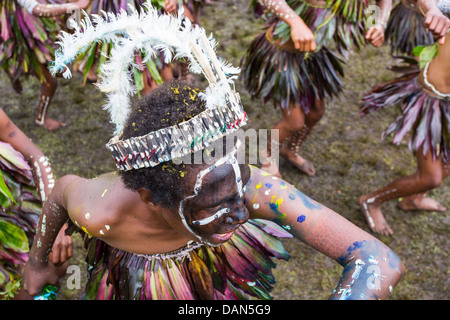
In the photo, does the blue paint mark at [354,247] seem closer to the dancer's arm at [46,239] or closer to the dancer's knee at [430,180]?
the dancer's arm at [46,239]

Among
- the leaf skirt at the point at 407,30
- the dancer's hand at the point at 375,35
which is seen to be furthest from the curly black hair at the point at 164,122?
the leaf skirt at the point at 407,30

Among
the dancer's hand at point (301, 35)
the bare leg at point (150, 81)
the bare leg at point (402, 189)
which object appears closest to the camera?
the dancer's hand at point (301, 35)

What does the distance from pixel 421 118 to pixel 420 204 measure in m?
0.82

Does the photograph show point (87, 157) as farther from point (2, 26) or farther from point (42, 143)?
point (2, 26)

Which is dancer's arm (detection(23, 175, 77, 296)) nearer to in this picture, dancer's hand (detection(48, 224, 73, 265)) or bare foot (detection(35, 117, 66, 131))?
dancer's hand (detection(48, 224, 73, 265))

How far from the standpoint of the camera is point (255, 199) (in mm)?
1659

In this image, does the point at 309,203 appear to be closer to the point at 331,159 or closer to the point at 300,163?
the point at 300,163

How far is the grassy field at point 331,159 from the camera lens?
120 inches

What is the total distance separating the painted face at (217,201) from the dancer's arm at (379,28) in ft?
5.68

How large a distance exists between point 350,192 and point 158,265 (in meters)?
2.07

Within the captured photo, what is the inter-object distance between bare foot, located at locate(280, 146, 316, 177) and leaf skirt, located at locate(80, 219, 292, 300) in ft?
5.38

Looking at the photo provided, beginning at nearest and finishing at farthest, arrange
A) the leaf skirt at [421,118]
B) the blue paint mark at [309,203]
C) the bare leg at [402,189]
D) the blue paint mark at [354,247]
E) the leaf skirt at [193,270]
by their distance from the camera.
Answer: the blue paint mark at [354,247] → the blue paint mark at [309,203] → the leaf skirt at [193,270] → the leaf skirt at [421,118] → the bare leg at [402,189]

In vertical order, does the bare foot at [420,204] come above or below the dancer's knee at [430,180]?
below
